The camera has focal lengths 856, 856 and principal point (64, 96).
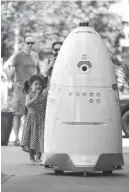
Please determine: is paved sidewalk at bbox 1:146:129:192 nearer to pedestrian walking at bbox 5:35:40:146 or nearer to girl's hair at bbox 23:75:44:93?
girl's hair at bbox 23:75:44:93

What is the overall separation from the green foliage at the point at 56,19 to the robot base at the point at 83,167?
28.7 meters

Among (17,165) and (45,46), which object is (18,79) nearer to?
(17,165)

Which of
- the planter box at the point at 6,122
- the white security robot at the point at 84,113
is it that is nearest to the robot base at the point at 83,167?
the white security robot at the point at 84,113

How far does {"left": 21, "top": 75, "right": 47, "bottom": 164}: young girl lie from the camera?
12.2 meters

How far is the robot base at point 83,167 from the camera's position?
1040 centimetres

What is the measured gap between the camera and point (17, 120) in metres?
16.2

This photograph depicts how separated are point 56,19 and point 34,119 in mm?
27642

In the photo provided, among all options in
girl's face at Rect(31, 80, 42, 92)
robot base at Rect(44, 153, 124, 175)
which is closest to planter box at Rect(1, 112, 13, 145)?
girl's face at Rect(31, 80, 42, 92)

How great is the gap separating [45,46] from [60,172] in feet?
94.4

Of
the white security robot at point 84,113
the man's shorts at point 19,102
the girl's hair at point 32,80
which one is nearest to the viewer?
the white security robot at point 84,113

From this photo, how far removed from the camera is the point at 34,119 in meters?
12.3

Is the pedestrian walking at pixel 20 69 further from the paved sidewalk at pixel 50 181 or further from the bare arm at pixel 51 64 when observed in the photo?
the paved sidewalk at pixel 50 181

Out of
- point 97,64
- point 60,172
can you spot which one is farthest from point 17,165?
point 97,64

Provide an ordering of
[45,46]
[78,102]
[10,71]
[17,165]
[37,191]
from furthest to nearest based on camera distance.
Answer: [45,46]
[10,71]
[17,165]
[78,102]
[37,191]
